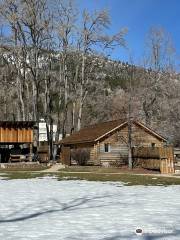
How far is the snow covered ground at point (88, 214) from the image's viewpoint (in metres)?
9.46

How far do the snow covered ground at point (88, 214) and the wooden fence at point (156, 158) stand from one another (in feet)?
45.9

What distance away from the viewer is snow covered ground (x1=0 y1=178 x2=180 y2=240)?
9461 mm

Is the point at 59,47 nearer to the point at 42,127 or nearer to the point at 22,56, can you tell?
the point at 22,56

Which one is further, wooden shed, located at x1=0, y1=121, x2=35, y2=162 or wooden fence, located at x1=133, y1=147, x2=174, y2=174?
wooden shed, located at x1=0, y1=121, x2=35, y2=162

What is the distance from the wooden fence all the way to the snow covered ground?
551 inches

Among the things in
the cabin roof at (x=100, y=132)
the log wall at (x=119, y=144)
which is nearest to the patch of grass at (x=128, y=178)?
the cabin roof at (x=100, y=132)

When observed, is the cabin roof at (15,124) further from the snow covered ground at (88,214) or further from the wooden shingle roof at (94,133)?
the snow covered ground at (88,214)

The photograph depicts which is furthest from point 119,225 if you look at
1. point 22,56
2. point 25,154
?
point 22,56

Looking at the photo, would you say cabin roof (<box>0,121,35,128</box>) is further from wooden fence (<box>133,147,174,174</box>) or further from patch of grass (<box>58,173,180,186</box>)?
patch of grass (<box>58,173,180,186</box>)

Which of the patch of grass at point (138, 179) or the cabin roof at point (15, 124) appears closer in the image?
the patch of grass at point (138, 179)

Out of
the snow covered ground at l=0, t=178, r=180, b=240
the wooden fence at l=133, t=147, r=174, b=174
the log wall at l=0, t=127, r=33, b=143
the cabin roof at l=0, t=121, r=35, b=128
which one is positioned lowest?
the snow covered ground at l=0, t=178, r=180, b=240

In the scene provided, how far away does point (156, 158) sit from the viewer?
3525 cm

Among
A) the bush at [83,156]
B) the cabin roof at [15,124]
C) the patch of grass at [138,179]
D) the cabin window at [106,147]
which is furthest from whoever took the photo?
the cabin roof at [15,124]

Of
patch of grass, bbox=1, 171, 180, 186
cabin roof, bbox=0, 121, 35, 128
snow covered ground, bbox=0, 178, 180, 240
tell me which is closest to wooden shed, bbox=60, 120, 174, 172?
cabin roof, bbox=0, 121, 35, 128
